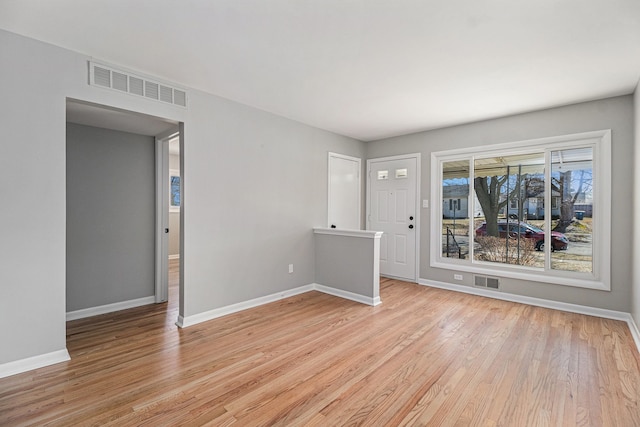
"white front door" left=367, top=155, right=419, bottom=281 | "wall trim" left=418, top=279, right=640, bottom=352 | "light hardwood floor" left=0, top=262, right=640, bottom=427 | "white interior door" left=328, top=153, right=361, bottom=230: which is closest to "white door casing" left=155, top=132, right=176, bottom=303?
"light hardwood floor" left=0, top=262, right=640, bottom=427

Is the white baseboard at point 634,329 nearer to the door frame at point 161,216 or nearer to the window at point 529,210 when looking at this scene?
the window at point 529,210

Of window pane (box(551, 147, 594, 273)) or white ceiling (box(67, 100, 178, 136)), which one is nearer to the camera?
white ceiling (box(67, 100, 178, 136))

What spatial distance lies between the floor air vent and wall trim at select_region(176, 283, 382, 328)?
1562 millimetres

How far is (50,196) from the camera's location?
239cm

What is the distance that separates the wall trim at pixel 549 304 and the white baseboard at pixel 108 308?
161 inches

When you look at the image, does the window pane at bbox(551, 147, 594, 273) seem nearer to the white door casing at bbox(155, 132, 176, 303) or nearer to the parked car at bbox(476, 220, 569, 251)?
the parked car at bbox(476, 220, 569, 251)

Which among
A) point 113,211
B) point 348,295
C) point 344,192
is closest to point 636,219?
point 348,295

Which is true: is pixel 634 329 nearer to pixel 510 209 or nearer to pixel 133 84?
pixel 510 209

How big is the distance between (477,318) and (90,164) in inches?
192

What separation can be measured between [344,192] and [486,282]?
8.42 feet

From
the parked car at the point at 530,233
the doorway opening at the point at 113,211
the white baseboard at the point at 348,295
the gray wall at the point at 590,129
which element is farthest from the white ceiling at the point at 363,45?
the white baseboard at the point at 348,295

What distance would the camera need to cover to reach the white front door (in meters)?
5.10

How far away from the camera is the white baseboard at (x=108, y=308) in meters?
3.46

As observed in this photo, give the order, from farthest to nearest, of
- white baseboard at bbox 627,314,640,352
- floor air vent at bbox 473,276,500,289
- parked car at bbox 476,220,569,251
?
floor air vent at bbox 473,276,500,289
parked car at bbox 476,220,569,251
white baseboard at bbox 627,314,640,352
